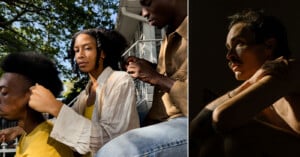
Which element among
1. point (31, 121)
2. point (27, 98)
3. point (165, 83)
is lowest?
point (31, 121)

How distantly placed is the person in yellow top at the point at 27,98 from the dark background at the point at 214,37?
95 centimetres

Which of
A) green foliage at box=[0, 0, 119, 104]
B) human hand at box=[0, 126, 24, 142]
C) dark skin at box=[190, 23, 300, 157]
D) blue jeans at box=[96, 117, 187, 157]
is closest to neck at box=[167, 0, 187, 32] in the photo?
blue jeans at box=[96, 117, 187, 157]

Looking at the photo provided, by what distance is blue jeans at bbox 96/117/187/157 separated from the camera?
1.12 metres

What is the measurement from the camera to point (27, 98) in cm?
182

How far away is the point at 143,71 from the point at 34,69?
0.71 meters

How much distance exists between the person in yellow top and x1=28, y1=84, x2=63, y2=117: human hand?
17cm

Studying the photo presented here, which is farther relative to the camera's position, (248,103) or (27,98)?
(27,98)

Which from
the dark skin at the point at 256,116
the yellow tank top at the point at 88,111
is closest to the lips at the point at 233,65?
the dark skin at the point at 256,116

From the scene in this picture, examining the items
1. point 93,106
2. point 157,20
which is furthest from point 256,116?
point 93,106

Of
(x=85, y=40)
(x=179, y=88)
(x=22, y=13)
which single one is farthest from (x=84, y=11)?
(x=179, y=88)

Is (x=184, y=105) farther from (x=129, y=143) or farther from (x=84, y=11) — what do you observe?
(x=84, y=11)

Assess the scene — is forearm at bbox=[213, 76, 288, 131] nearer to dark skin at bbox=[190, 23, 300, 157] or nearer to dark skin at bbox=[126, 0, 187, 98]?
dark skin at bbox=[190, 23, 300, 157]

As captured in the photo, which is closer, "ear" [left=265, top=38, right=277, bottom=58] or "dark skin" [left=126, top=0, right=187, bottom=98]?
"ear" [left=265, top=38, right=277, bottom=58]

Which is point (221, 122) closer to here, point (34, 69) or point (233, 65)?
point (233, 65)
